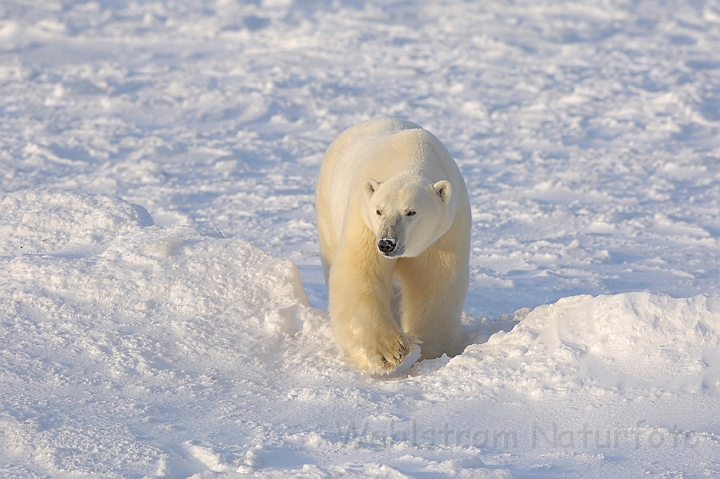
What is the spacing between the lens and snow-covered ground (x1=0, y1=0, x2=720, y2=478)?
247cm

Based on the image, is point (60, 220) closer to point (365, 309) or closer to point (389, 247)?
point (365, 309)

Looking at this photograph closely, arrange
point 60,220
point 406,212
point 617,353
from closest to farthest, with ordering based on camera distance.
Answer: point 617,353, point 406,212, point 60,220

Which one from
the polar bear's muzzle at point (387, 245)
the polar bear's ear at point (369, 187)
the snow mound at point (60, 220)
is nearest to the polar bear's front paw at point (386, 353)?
the polar bear's muzzle at point (387, 245)

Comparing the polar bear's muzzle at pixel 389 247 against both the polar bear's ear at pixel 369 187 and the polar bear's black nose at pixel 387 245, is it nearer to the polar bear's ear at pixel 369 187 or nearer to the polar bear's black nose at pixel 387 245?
the polar bear's black nose at pixel 387 245

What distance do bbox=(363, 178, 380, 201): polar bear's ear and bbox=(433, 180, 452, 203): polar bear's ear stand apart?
24 centimetres

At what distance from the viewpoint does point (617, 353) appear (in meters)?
2.74

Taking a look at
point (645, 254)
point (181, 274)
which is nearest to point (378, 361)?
point (181, 274)

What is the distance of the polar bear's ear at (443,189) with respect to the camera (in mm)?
3256

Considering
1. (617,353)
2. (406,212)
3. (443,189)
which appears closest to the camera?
(617,353)

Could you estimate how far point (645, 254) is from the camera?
5715mm

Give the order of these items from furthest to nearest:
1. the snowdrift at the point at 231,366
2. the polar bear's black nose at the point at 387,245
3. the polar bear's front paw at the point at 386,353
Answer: the polar bear's front paw at the point at 386,353
the polar bear's black nose at the point at 387,245
the snowdrift at the point at 231,366

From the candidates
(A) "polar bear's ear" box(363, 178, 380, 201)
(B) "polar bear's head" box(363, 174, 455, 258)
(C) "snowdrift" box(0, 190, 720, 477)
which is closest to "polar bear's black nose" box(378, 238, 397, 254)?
(B) "polar bear's head" box(363, 174, 455, 258)

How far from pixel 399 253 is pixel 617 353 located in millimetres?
868

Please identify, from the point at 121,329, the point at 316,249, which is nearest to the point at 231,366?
the point at 121,329
